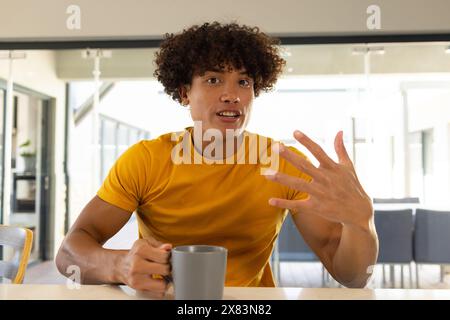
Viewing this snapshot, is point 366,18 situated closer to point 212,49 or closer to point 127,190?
point 212,49

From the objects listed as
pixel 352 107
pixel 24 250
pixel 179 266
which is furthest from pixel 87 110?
pixel 179 266

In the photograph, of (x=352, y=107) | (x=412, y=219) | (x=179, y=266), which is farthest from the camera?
(x=352, y=107)

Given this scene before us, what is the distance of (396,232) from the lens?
2783 mm

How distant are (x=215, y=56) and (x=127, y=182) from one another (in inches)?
14.7

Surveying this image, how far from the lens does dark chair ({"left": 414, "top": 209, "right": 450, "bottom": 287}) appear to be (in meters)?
2.80

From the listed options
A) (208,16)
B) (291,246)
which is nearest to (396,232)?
(291,246)

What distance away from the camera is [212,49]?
111cm

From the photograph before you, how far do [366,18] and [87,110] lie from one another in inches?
87.4

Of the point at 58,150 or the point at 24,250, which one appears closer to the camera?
the point at 24,250

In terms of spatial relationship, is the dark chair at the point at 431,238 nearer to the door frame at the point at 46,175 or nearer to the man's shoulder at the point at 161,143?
the man's shoulder at the point at 161,143

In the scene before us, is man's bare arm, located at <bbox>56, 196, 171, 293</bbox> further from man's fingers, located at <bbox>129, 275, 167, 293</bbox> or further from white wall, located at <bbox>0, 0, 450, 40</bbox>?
white wall, located at <bbox>0, 0, 450, 40</bbox>

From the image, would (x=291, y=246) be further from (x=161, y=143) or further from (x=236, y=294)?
(x=236, y=294)

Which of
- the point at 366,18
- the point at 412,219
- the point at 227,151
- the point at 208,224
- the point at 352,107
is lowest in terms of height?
the point at 412,219

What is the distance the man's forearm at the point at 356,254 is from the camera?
29.2 inches
